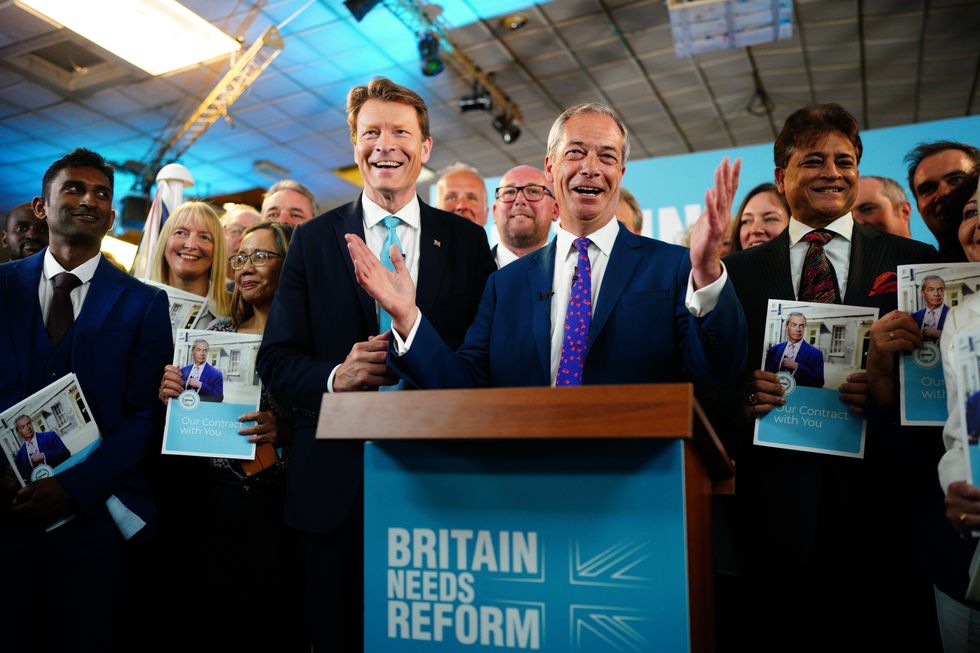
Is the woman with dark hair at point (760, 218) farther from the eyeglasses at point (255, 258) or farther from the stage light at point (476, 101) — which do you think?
the stage light at point (476, 101)

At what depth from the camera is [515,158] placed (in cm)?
1118

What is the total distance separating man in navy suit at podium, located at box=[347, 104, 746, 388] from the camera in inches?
65.9

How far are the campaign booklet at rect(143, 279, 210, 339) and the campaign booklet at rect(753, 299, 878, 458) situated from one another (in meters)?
2.15

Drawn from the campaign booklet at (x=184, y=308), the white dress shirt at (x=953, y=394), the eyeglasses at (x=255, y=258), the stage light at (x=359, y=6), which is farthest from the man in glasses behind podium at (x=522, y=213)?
the stage light at (x=359, y=6)

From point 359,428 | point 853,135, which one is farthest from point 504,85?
point 359,428

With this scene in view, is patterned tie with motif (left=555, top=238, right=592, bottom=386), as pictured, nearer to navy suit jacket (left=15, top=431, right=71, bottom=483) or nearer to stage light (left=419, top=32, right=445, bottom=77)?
navy suit jacket (left=15, top=431, right=71, bottom=483)

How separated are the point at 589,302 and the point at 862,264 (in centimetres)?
94

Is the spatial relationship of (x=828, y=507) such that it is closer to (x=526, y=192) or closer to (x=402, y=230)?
(x=402, y=230)

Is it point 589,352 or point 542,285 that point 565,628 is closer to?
point 589,352

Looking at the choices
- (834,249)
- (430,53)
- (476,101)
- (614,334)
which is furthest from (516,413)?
(476,101)

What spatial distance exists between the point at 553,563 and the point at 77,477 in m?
1.81

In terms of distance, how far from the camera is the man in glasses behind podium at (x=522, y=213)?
3887 mm

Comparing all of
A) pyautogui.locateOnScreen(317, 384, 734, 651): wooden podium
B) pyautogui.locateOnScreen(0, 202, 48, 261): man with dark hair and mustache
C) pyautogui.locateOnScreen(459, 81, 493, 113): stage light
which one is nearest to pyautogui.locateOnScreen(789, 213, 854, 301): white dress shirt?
→ pyautogui.locateOnScreen(317, 384, 734, 651): wooden podium

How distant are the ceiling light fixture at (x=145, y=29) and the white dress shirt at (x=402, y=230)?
5127mm
